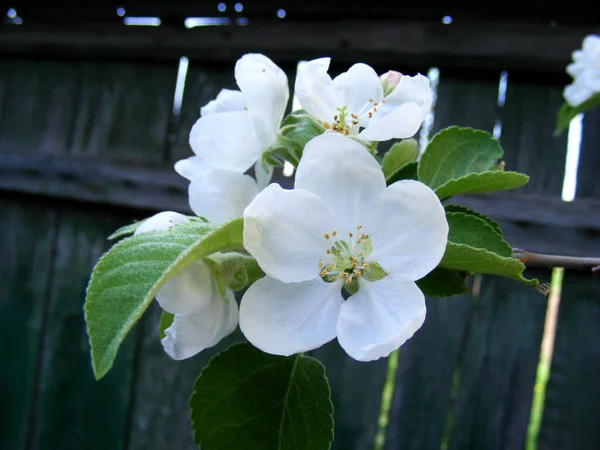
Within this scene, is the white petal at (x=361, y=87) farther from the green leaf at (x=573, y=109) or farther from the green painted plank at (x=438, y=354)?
the green painted plank at (x=438, y=354)

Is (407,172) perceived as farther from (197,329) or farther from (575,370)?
(575,370)

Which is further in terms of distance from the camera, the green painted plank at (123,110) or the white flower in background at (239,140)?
the green painted plank at (123,110)

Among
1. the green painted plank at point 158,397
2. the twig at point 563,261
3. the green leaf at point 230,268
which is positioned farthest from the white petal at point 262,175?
the green painted plank at point 158,397

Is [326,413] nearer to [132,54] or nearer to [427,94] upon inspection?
[427,94]

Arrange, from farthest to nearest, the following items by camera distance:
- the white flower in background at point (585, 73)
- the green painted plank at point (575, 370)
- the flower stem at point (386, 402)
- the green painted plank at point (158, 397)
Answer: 1. the green painted plank at point (158, 397)
2. the flower stem at point (386, 402)
3. the green painted plank at point (575, 370)
4. the white flower in background at point (585, 73)

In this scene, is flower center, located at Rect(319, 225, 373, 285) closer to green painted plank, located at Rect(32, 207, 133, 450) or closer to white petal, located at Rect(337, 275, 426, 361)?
white petal, located at Rect(337, 275, 426, 361)

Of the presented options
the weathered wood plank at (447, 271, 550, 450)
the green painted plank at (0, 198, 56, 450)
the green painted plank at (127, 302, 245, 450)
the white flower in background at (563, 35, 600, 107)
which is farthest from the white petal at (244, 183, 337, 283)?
the green painted plank at (0, 198, 56, 450)

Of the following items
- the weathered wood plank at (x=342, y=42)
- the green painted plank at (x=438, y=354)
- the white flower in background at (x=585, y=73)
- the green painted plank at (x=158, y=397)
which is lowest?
the green painted plank at (x=158, y=397)
